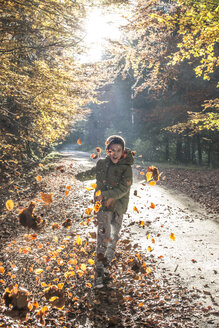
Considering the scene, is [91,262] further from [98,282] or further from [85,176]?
[85,176]

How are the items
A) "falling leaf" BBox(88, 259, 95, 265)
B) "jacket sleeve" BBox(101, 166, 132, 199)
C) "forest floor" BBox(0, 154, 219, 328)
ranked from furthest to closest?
"falling leaf" BBox(88, 259, 95, 265)
"jacket sleeve" BBox(101, 166, 132, 199)
"forest floor" BBox(0, 154, 219, 328)

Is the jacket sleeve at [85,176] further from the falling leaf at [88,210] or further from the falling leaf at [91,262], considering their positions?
the falling leaf at [91,262]

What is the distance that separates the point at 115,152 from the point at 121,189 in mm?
588

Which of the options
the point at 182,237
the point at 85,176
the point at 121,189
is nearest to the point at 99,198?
the point at 121,189

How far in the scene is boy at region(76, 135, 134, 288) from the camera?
3756 millimetres

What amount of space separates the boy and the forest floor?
47 cm

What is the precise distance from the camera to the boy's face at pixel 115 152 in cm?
375

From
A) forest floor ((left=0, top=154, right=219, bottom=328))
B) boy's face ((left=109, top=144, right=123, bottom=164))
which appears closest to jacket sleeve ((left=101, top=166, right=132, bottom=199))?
boy's face ((left=109, top=144, right=123, bottom=164))

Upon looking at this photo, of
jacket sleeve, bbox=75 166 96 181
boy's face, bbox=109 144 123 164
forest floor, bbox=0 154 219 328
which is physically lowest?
forest floor, bbox=0 154 219 328

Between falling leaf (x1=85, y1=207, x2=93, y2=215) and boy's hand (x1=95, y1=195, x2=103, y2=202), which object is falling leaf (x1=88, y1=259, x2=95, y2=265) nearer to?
boy's hand (x1=95, y1=195, x2=103, y2=202)

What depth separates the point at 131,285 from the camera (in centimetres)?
383

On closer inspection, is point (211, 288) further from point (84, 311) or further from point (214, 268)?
point (84, 311)

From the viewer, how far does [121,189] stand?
374 cm

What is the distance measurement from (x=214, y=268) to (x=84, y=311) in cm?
263
